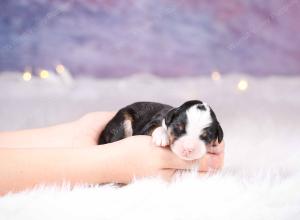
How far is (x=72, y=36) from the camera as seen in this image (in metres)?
4.19

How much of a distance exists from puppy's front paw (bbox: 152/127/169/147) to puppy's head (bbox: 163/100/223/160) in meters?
0.03

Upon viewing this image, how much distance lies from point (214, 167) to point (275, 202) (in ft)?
1.31

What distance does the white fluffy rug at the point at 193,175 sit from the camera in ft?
7.21

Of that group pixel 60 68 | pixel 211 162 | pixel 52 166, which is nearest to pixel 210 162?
pixel 211 162

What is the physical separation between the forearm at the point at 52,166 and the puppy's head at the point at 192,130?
288 millimetres

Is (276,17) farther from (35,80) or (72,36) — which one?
(35,80)

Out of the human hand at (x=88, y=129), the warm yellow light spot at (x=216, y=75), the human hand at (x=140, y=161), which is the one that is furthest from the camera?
the warm yellow light spot at (x=216, y=75)

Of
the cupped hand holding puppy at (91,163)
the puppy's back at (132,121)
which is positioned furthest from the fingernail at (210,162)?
the puppy's back at (132,121)

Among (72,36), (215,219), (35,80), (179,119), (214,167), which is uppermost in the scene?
(72,36)

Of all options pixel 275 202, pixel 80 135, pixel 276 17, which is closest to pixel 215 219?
pixel 275 202

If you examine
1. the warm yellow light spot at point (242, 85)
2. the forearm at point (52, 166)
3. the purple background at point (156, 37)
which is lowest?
the forearm at point (52, 166)

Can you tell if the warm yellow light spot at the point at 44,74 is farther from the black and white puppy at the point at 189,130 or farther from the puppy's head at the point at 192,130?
the puppy's head at the point at 192,130

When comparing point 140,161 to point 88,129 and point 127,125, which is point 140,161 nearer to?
point 127,125

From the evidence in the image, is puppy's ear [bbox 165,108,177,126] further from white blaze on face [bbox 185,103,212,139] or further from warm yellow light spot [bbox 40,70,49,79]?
warm yellow light spot [bbox 40,70,49,79]
